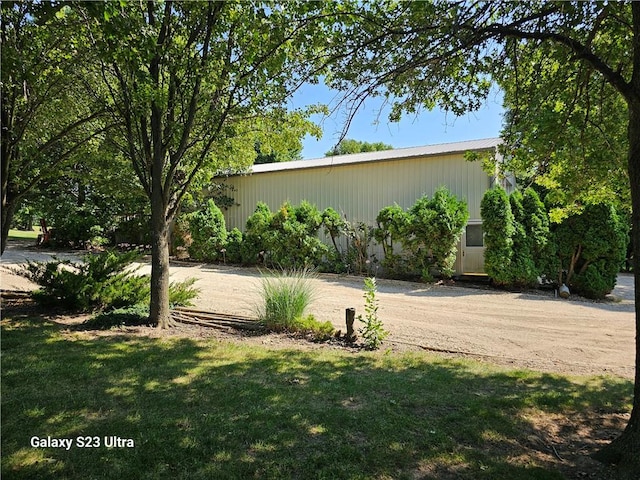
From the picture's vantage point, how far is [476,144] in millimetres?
14969

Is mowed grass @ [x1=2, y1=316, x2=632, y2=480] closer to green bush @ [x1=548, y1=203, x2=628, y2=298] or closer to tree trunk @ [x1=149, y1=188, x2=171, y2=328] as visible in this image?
tree trunk @ [x1=149, y1=188, x2=171, y2=328]

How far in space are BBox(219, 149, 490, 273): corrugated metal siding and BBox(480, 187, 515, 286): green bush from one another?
2322 millimetres

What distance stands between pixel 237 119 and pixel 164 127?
117cm

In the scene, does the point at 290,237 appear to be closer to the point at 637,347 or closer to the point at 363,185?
the point at 363,185

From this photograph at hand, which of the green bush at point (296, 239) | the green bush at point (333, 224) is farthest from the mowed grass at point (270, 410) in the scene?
the green bush at point (333, 224)

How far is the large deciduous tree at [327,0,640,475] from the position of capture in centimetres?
281

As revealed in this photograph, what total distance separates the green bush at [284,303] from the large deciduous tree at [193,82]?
158 cm

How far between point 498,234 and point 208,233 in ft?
34.5

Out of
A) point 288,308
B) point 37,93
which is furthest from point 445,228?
point 37,93

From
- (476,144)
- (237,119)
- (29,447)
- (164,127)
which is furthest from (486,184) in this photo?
(29,447)

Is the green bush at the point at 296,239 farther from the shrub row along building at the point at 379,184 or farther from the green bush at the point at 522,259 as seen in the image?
the green bush at the point at 522,259

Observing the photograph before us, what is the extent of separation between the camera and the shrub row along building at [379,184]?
44.2ft

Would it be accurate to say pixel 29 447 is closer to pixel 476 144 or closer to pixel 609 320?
pixel 609 320

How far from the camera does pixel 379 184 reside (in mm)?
15250
